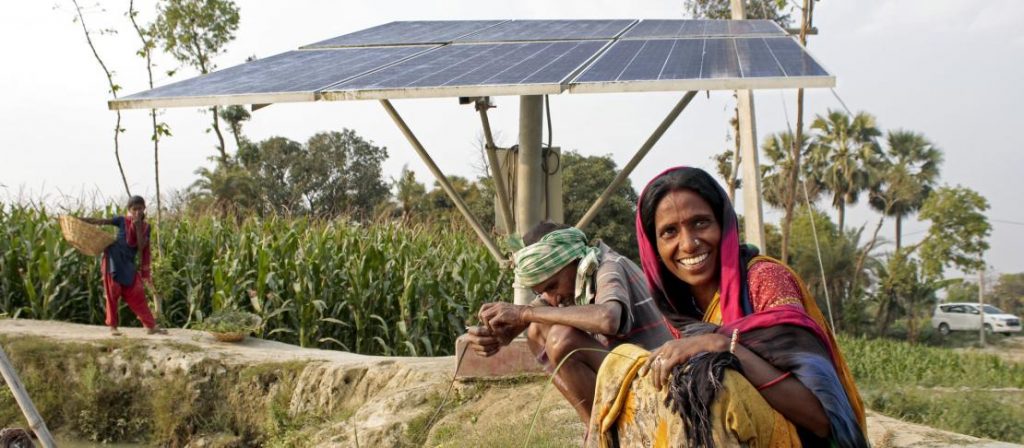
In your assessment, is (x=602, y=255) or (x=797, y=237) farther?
(x=797, y=237)

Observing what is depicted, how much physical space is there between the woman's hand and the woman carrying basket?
8.62 m

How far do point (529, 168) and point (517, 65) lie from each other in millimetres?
799

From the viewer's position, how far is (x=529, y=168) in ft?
21.7

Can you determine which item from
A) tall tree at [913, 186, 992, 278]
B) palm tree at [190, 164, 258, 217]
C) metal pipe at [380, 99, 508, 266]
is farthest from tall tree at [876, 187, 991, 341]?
metal pipe at [380, 99, 508, 266]

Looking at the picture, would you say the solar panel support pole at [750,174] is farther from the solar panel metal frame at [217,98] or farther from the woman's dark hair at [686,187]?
the woman's dark hair at [686,187]

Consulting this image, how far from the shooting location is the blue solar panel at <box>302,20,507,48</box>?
8.23 m

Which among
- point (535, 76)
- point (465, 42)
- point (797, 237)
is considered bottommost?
point (797, 237)

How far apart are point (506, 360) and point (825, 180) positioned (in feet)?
105

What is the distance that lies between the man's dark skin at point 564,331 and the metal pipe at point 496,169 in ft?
8.88

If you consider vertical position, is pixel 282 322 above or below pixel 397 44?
below

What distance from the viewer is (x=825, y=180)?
36.5 metres

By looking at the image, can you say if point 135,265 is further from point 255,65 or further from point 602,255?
point 602,255

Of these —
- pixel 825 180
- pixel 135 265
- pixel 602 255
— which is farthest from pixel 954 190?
pixel 602 255

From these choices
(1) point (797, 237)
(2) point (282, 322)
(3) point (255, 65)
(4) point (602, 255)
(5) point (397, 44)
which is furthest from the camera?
(1) point (797, 237)
